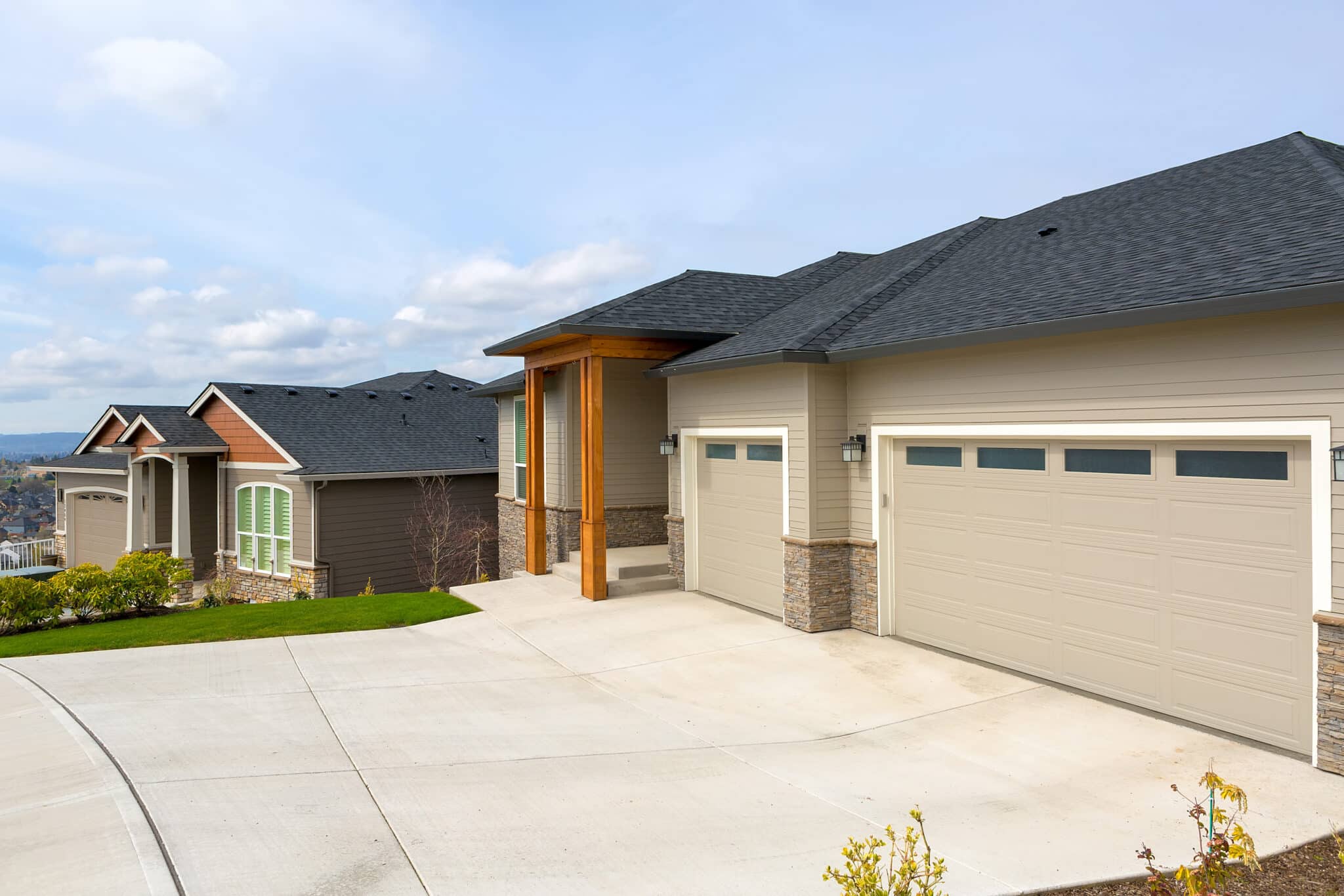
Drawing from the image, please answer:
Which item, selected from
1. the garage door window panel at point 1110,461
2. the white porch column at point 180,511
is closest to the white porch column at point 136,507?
the white porch column at point 180,511

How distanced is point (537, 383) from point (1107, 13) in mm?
11238

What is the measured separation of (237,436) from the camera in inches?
750

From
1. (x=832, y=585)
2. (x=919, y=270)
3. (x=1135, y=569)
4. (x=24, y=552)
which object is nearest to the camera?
(x=1135, y=569)

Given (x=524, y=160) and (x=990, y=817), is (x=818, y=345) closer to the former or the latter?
(x=990, y=817)

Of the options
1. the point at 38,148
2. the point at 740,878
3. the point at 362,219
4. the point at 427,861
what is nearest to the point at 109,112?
the point at 38,148

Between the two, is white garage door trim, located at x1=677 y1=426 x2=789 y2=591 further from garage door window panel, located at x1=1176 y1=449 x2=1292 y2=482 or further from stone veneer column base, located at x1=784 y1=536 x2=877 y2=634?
garage door window panel, located at x1=1176 y1=449 x2=1292 y2=482

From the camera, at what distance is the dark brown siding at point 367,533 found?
17734mm

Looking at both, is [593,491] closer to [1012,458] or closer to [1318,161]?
[1012,458]

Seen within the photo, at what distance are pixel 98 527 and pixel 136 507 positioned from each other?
13.0 feet

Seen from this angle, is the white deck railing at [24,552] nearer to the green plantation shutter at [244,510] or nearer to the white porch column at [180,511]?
the white porch column at [180,511]

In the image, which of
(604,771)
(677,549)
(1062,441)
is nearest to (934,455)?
(1062,441)

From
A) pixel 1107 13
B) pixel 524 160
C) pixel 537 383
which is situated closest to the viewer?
pixel 1107 13

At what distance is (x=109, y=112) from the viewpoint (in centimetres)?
1348

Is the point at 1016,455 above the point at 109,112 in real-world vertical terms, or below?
below
